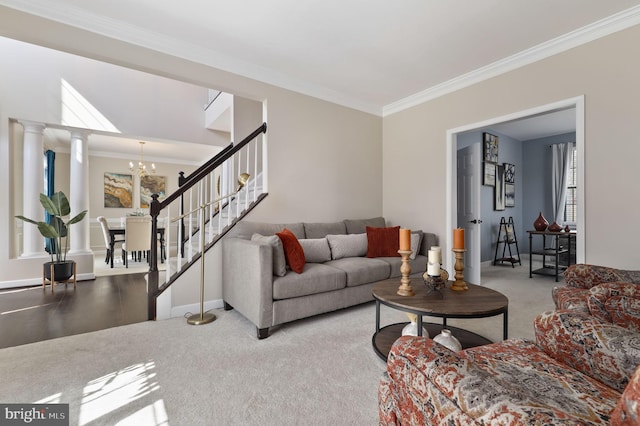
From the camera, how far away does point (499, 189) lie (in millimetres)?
6059

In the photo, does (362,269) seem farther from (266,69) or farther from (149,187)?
(149,187)

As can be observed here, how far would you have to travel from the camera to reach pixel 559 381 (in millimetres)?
1074

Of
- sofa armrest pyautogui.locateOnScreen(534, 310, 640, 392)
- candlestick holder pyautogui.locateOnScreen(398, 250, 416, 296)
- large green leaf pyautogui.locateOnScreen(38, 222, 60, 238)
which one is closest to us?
sofa armrest pyautogui.locateOnScreen(534, 310, 640, 392)

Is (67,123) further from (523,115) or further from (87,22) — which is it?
(523,115)

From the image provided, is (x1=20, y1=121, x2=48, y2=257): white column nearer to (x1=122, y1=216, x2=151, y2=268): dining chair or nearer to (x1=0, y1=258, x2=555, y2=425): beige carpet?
(x1=122, y1=216, x2=151, y2=268): dining chair

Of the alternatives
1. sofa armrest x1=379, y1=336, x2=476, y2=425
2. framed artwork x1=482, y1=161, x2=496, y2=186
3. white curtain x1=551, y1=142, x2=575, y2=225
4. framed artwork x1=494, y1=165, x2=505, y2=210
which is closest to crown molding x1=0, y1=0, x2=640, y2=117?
framed artwork x1=482, y1=161, x2=496, y2=186

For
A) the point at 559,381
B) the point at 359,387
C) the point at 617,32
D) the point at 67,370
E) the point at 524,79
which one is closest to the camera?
the point at 559,381

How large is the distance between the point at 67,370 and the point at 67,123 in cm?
402

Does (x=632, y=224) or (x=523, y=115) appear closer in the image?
(x=632, y=224)

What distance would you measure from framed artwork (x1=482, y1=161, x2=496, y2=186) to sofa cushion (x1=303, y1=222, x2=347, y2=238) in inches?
132

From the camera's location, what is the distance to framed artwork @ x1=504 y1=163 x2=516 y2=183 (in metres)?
6.20

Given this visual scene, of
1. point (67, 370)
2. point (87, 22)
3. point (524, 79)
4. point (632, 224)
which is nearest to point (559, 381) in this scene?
point (632, 224)

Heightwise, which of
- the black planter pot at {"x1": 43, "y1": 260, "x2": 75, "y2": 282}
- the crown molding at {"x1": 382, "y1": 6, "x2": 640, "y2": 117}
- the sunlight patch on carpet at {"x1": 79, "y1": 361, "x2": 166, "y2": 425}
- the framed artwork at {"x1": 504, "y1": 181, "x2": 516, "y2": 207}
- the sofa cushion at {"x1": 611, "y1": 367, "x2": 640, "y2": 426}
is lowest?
the sunlight patch on carpet at {"x1": 79, "y1": 361, "x2": 166, "y2": 425}

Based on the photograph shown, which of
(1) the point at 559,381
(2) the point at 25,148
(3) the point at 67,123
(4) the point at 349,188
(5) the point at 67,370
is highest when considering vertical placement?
(3) the point at 67,123
